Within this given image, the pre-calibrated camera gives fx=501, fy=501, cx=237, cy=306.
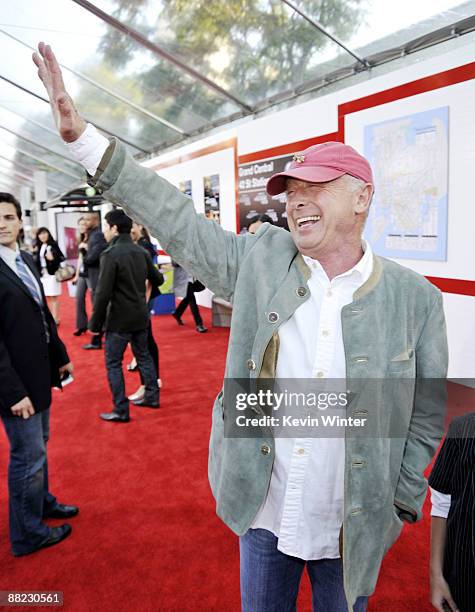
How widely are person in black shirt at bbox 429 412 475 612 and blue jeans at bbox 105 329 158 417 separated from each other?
301cm

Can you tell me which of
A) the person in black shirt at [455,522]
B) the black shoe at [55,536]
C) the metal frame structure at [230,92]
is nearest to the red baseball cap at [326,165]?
the person in black shirt at [455,522]

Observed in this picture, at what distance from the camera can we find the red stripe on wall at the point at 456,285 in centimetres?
388

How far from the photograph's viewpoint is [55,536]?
2.55 meters

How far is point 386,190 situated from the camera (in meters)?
4.45

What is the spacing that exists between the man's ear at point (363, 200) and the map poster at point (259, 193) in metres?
4.96

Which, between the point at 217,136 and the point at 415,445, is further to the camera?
the point at 217,136

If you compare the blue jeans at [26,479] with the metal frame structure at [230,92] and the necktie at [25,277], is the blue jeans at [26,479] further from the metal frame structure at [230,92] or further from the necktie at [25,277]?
the metal frame structure at [230,92]

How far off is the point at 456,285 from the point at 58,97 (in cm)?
363

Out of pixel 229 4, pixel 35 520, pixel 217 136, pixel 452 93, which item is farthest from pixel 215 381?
pixel 217 136

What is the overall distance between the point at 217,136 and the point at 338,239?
726 centimetres

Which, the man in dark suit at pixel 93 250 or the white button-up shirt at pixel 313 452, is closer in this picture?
the white button-up shirt at pixel 313 452

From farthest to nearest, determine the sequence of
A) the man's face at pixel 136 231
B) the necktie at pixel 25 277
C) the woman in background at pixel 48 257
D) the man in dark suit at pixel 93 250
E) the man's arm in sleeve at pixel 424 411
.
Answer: the woman in background at pixel 48 257
the man in dark suit at pixel 93 250
the man's face at pixel 136 231
the necktie at pixel 25 277
the man's arm in sleeve at pixel 424 411

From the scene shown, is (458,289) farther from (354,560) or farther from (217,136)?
(217,136)

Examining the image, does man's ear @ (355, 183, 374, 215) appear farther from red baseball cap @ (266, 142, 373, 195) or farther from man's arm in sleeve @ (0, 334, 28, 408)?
man's arm in sleeve @ (0, 334, 28, 408)
